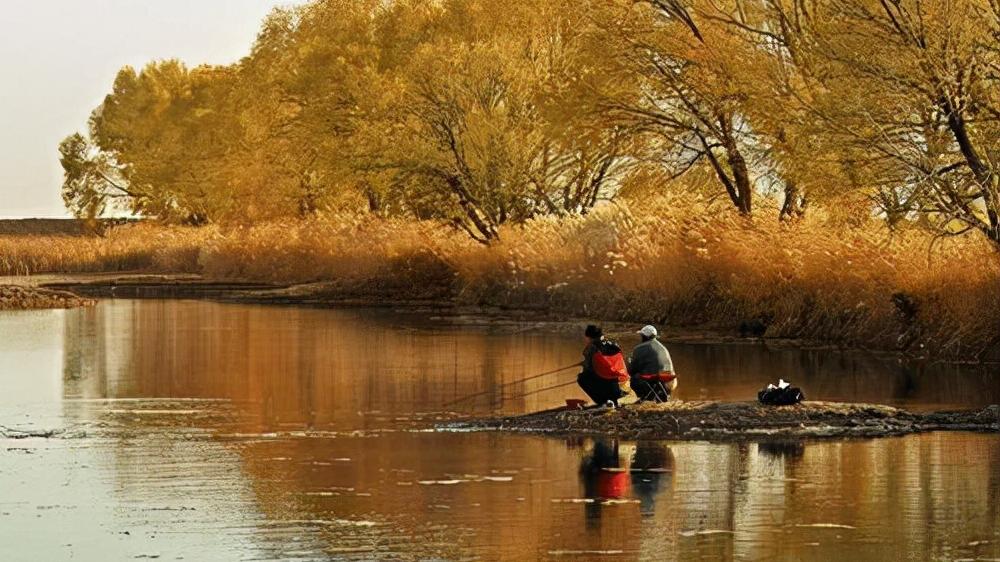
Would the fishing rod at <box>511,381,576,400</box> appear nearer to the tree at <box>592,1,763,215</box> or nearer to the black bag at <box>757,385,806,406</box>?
the black bag at <box>757,385,806,406</box>

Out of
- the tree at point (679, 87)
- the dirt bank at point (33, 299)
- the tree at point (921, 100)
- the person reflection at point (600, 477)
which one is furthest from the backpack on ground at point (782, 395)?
the dirt bank at point (33, 299)

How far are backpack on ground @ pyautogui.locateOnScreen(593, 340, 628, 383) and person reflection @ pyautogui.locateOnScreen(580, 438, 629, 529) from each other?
2.74 ft

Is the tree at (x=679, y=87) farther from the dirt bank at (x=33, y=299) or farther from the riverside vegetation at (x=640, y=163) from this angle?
the dirt bank at (x=33, y=299)

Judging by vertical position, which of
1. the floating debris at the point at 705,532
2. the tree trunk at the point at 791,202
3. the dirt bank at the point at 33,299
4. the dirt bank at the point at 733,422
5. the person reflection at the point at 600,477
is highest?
the tree trunk at the point at 791,202

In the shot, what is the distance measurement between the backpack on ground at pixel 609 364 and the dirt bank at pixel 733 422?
1.37 ft

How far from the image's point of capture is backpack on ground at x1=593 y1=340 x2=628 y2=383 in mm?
21031

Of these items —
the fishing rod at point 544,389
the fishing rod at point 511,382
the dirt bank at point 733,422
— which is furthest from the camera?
the fishing rod at point 544,389

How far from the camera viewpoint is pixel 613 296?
139 feet

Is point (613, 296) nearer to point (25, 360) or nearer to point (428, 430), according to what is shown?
point (25, 360)

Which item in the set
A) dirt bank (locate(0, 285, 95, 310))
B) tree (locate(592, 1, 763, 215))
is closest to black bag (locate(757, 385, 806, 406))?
tree (locate(592, 1, 763, 215))

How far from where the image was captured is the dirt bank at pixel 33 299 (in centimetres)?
5369

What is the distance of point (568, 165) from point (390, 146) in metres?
6.57

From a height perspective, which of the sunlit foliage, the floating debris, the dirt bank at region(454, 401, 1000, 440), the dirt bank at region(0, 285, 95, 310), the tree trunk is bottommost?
the floating debris

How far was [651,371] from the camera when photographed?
21.3m
